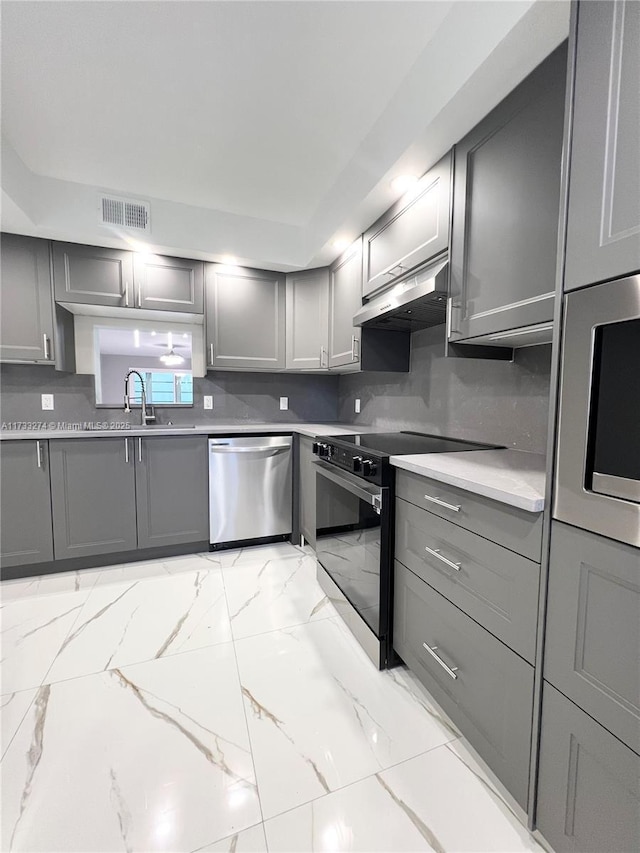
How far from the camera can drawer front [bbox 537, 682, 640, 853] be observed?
28.0 inches

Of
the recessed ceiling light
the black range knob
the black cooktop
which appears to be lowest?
the black range knob

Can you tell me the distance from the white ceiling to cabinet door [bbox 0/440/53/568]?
142cm

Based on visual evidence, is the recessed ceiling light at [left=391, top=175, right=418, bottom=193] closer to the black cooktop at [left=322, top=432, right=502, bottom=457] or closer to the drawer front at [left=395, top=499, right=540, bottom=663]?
the black cooktop at [left=322, top=432, right=502, bottom=457]

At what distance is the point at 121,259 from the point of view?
2543mm

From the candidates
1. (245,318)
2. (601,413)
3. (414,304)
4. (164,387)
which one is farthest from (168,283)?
(601,413)

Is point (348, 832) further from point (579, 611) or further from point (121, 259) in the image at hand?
point (121, 259)

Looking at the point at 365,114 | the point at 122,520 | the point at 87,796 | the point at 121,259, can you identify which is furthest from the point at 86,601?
the point at 365,114

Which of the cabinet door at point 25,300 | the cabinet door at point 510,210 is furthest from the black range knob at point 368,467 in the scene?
the cabinet door at point 25,300

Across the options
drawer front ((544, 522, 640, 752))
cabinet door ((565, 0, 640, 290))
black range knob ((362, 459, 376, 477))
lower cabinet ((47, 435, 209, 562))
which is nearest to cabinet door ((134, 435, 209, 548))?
lower cabinet ((47, 435, 209, 562))

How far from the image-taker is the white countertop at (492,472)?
0.93m

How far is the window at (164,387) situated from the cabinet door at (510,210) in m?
2.27

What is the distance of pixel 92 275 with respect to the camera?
2.49m

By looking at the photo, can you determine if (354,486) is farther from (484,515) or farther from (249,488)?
(249,488)

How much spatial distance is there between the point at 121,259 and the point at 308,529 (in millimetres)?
2372
